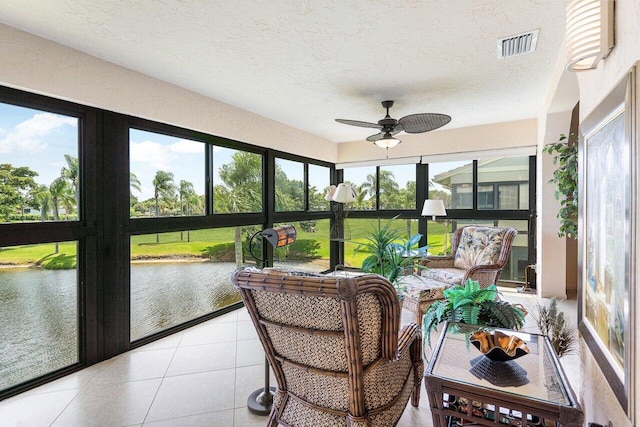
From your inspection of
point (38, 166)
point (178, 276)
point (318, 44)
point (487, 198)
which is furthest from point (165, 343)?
point (487, 198)

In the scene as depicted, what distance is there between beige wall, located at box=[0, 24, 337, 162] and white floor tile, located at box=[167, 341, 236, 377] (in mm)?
2118

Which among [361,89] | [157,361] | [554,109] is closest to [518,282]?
[554,109]

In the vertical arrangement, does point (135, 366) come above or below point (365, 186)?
below

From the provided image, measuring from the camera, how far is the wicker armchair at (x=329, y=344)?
121 centimetres

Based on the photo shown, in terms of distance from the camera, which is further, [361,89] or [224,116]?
[224,116]

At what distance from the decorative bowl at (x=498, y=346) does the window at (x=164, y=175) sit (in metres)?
2.88

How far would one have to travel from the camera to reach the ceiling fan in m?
2.88

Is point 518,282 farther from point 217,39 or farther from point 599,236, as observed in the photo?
point 217,39

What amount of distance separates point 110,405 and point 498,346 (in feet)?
7.56

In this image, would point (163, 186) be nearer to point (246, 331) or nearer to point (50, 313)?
point (50, 313)

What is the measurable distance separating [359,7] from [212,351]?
285 centimetres

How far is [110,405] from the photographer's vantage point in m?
2.06

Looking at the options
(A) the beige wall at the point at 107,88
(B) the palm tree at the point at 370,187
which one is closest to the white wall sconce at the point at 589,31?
(A) the beige wall at the point at 107,88

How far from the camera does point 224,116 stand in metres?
3.67
